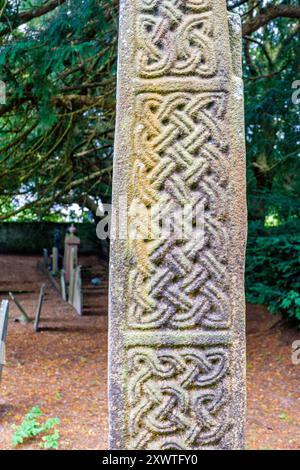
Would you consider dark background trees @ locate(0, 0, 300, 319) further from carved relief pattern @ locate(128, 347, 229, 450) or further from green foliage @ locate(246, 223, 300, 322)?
carved relief pattern @ locate(128, 347, 229, 450)

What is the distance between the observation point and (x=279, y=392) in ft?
18.3

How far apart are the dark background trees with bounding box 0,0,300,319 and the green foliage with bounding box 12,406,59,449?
116 inches

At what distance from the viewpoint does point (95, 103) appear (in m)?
6.43

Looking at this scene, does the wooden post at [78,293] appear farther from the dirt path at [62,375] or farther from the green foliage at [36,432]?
the green foliage at [36,432]

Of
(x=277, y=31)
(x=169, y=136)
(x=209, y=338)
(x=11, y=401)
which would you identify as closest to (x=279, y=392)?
(x=11, y=401)

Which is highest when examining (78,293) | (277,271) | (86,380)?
(277,271)

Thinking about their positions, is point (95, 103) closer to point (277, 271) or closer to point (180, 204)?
Result: point (277, 271)

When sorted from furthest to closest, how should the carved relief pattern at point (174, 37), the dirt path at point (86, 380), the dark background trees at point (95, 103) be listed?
the dark background trees at point (95, 103)
the dirt path at point (86, 380)
the carved relief pattern at point (174, 37)

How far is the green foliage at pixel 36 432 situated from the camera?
3928 mm

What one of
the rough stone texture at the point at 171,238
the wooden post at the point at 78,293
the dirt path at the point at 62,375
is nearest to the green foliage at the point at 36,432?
the dirt path at the point at 62,375

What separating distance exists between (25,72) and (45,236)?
633 inches

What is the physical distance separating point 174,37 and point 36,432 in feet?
10.6

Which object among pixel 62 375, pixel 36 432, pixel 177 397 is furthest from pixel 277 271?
pixel 177 397

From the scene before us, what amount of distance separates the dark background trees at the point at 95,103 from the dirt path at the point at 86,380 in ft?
2.25
